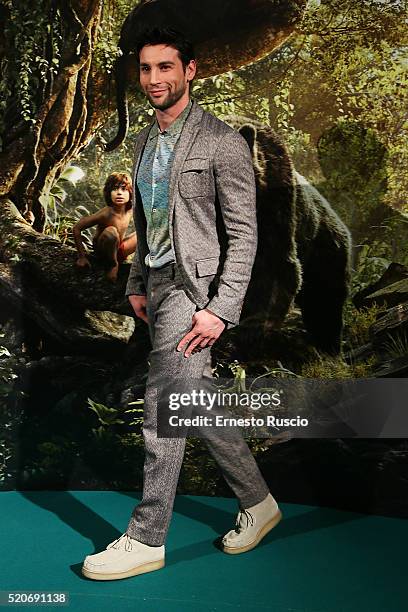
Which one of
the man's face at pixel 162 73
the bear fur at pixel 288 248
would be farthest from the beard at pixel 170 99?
the bear fur at pixel 288 248

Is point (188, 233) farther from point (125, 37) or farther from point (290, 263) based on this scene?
point (125, 37)

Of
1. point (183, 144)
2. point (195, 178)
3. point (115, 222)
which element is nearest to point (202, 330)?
point (195, 178)

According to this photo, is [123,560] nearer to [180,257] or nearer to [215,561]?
[215,561]

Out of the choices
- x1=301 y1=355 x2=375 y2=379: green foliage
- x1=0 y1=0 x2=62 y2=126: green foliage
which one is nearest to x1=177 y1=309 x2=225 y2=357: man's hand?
x1=301 y1=355 x2=375 y2=379: green foliage

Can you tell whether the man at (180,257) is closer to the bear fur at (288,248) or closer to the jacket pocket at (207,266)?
the jacket pocket at (207,266)

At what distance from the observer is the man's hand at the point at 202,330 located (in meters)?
2.62

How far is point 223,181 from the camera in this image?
107 inches

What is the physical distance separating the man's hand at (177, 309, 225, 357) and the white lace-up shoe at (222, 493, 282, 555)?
0.65 m

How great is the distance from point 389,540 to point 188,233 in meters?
1.36

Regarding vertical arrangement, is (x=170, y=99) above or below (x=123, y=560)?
above

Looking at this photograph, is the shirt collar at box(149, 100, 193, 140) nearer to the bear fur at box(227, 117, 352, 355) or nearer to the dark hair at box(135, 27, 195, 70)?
the dark hair at box(135, 27, 195, 70)

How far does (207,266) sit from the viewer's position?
8.86 ft

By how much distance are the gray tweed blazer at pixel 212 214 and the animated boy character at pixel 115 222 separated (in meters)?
0.99

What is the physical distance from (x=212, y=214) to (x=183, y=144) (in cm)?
25
